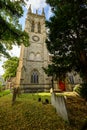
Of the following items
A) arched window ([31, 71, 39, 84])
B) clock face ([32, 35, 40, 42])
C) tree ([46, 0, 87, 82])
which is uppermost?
clock face ([32, 35, 40, 42])

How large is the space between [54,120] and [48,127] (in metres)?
0.92

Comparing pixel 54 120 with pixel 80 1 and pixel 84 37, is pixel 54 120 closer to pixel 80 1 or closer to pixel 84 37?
pixel 84 37

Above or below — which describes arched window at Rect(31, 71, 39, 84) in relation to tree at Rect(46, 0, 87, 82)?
below

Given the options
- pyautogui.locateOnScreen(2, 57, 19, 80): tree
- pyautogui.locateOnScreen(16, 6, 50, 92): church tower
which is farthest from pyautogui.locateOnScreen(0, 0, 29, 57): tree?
pyautogui.locateOnScreen(2, 57, 19, 80): tree

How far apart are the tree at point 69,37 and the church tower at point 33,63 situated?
14472 millimetres

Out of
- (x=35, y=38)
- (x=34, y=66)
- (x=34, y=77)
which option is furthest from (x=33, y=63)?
(x=35, y=38)

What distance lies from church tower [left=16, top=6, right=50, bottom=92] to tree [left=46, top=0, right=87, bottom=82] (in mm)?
14472

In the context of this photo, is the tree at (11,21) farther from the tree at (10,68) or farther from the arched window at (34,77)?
the tree at (10,68)

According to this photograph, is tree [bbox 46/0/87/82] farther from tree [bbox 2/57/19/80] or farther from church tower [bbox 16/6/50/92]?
tree [bbox 2/57/19/80]

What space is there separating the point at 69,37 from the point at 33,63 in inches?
668

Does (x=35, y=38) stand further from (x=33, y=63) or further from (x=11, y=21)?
(x=11, y=21)

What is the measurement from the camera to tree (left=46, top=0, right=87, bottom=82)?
8.81 m

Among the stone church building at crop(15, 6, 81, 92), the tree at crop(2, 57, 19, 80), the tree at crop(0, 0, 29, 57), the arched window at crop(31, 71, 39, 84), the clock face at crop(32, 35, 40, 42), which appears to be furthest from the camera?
the tree at crop(2, 57, 19, 80)

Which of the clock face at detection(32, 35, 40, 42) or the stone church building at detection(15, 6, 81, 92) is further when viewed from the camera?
the clock face at detection(32, 35, 40, 42)
